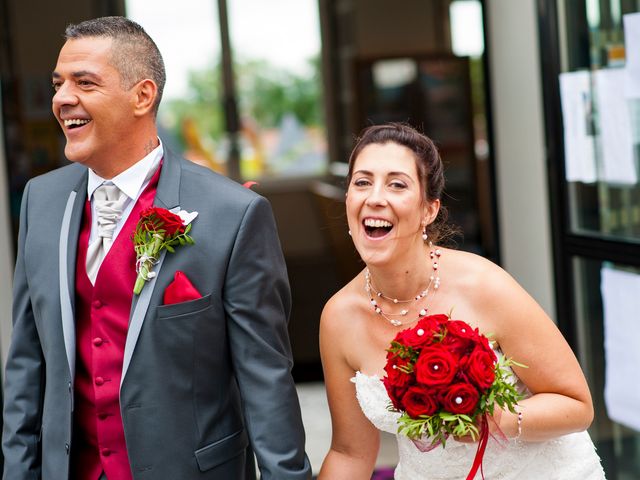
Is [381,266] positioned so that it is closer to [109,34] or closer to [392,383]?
[392,383]

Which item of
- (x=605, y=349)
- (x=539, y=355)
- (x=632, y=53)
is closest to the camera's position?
(x=539, y=355)

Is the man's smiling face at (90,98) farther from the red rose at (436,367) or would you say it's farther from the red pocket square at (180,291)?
the red rose at (436,367)

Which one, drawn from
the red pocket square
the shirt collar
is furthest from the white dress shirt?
the red pocket square

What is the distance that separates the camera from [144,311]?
2354mm

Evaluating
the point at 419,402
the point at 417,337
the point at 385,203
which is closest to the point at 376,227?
the point at 385,203

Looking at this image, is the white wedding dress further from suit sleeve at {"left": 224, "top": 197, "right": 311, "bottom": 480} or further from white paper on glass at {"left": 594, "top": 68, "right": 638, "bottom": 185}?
white paper on glass at {"left": 594, "top": 68, "right": 638, "bottom": 185}

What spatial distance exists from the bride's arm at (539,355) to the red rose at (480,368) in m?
0.33

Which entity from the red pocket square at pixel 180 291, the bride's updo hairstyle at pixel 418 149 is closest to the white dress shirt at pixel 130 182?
the red pocket square at pixel 180 291

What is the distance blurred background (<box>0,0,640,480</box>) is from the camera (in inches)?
164

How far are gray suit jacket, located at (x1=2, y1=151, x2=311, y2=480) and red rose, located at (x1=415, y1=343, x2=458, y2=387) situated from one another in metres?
0.43

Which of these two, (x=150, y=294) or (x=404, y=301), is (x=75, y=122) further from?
(x=404, y=301)

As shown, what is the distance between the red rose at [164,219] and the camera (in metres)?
2.34

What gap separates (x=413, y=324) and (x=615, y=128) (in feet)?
6.08

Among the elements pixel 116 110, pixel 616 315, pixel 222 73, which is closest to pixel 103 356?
pixel 116 110
